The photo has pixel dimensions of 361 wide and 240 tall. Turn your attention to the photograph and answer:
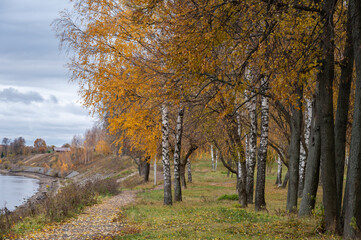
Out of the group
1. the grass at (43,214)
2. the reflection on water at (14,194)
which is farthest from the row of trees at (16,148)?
the grass at (43,214)

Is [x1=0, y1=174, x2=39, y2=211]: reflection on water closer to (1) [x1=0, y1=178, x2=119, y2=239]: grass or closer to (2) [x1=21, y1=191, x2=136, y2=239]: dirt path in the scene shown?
(1) [x1=0, y1=178, x2=119, y2=239]: grass

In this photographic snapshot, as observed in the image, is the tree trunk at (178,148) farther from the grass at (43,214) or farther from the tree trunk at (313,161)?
the tree trunk at (313,161)

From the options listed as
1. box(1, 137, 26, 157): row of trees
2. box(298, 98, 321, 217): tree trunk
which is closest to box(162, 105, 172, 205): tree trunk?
box(298, 98, 321, 217): tree trunk

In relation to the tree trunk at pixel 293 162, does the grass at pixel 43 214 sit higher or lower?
lower

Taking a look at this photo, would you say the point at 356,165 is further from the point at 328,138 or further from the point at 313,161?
the point at 313,161

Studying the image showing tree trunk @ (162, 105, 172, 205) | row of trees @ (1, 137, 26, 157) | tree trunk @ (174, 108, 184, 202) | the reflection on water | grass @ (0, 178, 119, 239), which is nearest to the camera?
grass @ (0, 178, 119, 239)

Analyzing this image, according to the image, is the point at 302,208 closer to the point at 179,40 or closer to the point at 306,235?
the point at 306,235

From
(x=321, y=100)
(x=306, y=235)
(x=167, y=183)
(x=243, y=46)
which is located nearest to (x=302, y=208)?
(x=306, y=235)

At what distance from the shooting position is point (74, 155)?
3794 inches

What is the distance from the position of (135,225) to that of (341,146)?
285 inches

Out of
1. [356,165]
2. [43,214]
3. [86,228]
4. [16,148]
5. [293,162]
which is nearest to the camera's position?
[356,165]

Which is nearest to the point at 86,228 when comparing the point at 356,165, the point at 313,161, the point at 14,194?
the point at 313,161

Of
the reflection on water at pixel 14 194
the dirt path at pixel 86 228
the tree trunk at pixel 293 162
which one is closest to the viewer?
the dirt path at pixel 86 228

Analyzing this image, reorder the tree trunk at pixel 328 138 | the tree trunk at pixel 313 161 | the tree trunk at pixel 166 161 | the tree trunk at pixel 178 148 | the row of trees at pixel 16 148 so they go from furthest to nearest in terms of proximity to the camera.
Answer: the row of trees at pixel 16 148, the tree trunk at pixel 178 148, the tree trunk at pixel 166 161, the tree trunk at pixel 313 161, the tree trunk at pixel 328 138
